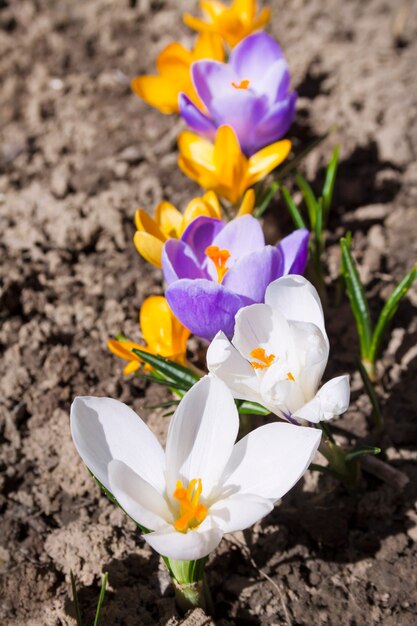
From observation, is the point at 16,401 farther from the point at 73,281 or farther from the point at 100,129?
the point at 100,129

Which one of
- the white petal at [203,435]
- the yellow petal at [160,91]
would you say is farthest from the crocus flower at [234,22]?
the white petal at [203,435]

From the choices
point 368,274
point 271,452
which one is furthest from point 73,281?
point 271,452

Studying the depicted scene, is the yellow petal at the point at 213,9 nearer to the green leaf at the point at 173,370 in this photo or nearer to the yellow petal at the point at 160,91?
the yellow petal at the point at 160,91

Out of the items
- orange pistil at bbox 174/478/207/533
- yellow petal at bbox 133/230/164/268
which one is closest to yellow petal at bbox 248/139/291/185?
yellow petal at bbox 133/230/164/268

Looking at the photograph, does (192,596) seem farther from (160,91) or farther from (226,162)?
(160,91)

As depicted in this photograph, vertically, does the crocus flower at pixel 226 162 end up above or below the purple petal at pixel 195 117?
below

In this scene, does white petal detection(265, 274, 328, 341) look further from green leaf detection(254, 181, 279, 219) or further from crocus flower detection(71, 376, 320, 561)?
green leaf detection(254, 181, 279, 219)
